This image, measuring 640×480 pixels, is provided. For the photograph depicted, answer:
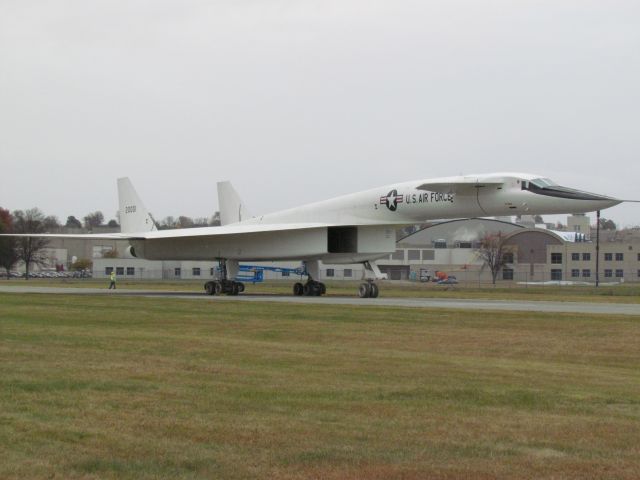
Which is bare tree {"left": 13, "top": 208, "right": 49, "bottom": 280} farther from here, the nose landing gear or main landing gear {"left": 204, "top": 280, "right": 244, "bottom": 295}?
the nose landing gear

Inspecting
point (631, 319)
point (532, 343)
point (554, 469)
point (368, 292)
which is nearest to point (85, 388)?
point (554, 469)

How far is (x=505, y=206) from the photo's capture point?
2831cm

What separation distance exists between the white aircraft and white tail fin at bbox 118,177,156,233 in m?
0.05

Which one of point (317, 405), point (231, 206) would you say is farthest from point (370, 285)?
point (317, 405)

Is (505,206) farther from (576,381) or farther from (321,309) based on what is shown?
(576,381)

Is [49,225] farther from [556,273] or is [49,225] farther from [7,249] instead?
[556,273]

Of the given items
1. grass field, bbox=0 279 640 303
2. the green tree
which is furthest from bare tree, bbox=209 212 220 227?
grass field, bbox=0 279 640 303

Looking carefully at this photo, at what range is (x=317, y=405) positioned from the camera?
789cm

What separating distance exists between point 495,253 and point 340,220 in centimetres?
5523

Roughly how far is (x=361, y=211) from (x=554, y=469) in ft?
88.4

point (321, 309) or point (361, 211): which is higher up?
point (361, 211)

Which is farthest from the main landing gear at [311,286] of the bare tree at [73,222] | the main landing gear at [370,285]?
the bare tree at [73,222]

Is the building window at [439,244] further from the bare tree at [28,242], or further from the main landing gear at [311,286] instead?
the main landing gear at [311,286]

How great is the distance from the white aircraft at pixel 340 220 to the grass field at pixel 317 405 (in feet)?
42.3
